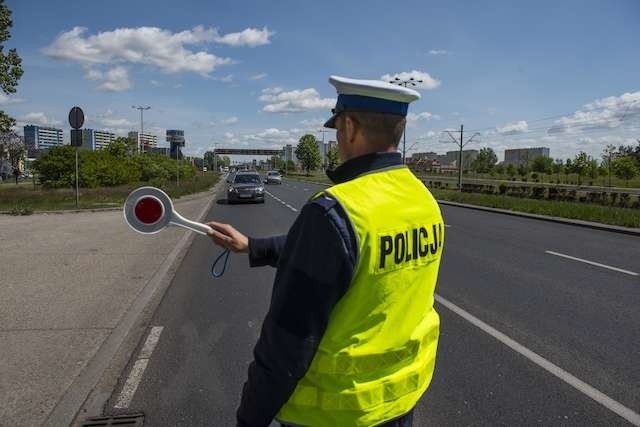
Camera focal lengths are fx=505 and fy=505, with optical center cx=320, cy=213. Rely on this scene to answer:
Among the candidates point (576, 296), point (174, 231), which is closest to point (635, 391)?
point (576, 296)

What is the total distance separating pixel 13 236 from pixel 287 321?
12502 millimetres

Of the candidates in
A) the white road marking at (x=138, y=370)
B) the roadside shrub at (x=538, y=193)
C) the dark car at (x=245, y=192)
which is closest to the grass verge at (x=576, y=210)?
the roadside shrub at (x=538, y=193)

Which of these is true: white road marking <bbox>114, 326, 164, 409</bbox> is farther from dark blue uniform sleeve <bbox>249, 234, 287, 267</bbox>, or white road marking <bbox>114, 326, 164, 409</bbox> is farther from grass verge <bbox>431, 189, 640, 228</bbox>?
grass verge <bbox>431, 189, 640, 228</bbox>

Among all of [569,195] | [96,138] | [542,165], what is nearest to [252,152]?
[96,138]

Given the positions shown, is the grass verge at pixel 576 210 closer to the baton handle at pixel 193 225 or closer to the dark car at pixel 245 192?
the dark car at pixel 245 192

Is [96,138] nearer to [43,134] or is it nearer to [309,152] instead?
[43,134]

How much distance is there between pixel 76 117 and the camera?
62.5 feet

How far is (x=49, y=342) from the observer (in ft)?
15.4

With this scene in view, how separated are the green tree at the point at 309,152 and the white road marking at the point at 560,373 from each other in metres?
105

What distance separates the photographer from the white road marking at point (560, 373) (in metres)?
3.58

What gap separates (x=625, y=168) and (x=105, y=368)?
60.2 meters

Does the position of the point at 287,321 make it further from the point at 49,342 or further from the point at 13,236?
the point at 13,236

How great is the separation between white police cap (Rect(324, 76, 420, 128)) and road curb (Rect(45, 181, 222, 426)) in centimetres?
295

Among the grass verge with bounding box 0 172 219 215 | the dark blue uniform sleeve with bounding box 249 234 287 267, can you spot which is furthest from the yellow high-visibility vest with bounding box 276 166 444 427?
the grass verge with bounding box 0 172 219 215
